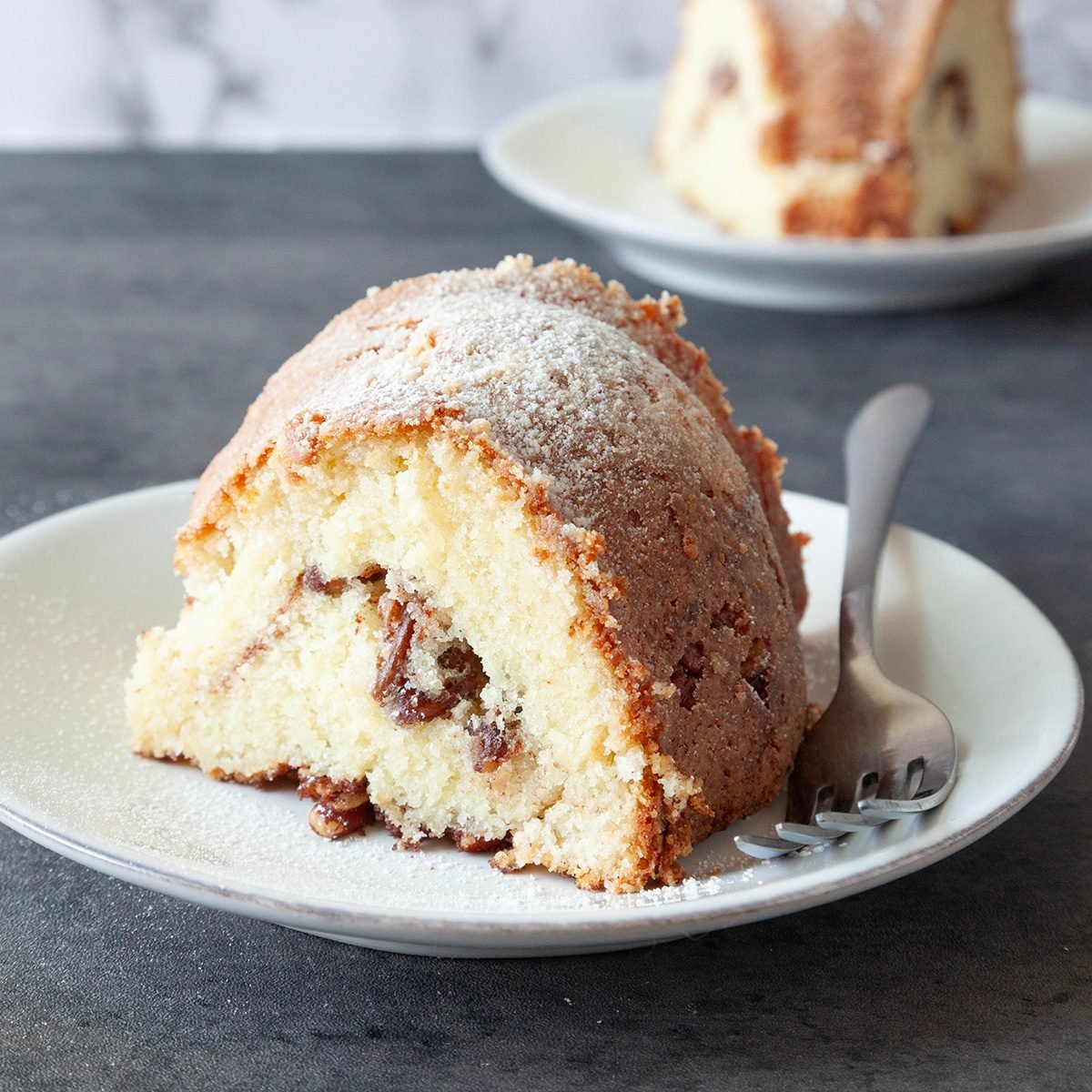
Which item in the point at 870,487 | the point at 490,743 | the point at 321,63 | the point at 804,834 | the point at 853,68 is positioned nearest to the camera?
the point at 804,834

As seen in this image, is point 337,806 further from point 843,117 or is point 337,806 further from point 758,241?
point 843,117

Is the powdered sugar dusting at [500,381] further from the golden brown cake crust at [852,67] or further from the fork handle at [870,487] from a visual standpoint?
the golden brown cake crust at [852,67]

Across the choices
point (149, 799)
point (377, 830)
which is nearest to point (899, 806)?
point (377, 830)

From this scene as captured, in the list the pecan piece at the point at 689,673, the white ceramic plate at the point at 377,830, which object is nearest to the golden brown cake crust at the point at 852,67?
the white ceramic plate at the point at 377,830

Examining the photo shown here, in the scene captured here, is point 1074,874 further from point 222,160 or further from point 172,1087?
point 222,160

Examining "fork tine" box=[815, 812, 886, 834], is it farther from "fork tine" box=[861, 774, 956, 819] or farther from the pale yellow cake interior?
the pale yellow cake interior

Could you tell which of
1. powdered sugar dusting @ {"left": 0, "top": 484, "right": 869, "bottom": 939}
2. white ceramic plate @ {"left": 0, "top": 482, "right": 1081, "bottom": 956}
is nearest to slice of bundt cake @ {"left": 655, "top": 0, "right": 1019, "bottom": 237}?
white ceramic plate @ {"left": 0, "top": 482, "right": 1081, "bottom": 956}
